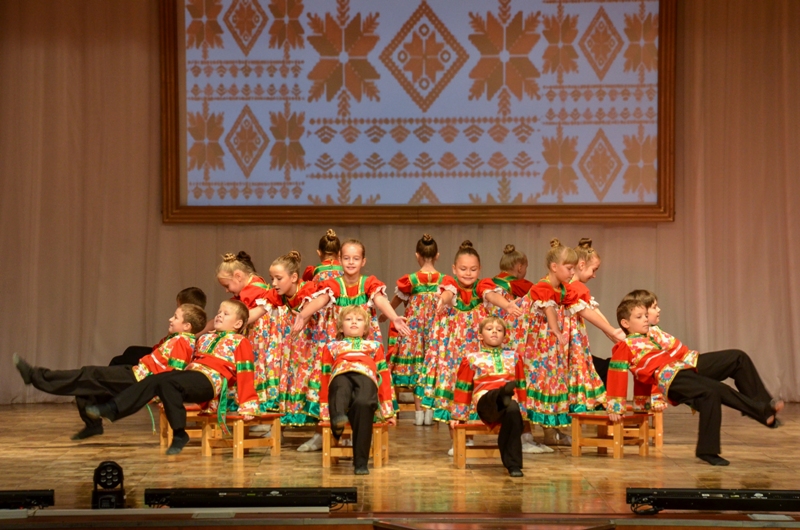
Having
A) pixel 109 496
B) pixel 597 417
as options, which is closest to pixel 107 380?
pixel 109 496

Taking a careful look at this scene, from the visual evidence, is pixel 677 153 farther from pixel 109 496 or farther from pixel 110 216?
pixel 109 496

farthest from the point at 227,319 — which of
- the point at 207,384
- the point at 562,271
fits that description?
the point at 562,271

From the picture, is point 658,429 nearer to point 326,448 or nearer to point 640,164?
point 326,448

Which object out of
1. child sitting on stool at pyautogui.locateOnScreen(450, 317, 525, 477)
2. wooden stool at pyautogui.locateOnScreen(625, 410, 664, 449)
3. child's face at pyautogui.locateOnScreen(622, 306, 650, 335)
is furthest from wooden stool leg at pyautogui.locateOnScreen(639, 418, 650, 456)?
child sitting on stool at pyautogui.locateOnScreen(450, 317, 525, 477)

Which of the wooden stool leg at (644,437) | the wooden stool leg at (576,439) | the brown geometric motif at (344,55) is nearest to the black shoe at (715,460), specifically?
the wooden stool leg at (644,437)

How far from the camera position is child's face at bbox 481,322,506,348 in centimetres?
503

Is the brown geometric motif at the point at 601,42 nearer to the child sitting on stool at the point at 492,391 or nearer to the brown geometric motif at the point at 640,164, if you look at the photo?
the brown geometric motif at the point at 640,164

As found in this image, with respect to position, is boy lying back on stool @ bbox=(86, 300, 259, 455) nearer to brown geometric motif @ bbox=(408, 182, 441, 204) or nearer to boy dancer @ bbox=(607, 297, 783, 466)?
boy dancer @ bbox=(607, 297, 783, 466)

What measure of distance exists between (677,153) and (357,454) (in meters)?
4.45

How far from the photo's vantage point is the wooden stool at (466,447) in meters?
4.92

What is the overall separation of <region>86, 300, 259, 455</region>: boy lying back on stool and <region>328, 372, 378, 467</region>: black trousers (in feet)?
1.86

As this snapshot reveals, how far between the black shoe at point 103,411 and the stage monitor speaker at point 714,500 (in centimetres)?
251

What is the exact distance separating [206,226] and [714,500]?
5.35m

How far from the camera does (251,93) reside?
7992 millimetres
